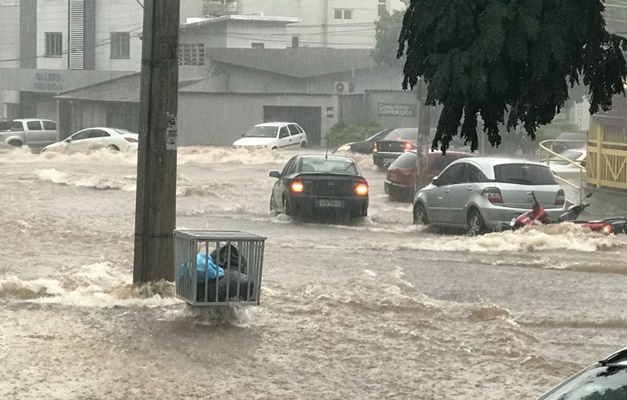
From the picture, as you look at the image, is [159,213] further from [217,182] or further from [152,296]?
[217,182]

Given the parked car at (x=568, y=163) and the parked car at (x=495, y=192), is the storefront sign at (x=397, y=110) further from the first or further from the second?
the parked car at (x=495, y=192)

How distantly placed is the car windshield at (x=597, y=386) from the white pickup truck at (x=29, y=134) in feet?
160

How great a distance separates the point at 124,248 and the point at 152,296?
23.4 ft

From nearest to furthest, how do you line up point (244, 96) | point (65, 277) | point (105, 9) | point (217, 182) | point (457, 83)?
point (457, 83), point (65, 277), point (217, 182), point (244, 96), point (105, 9)

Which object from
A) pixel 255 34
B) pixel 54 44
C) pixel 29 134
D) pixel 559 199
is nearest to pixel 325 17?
pixel 255 34

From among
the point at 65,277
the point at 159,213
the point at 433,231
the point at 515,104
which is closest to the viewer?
the point at 515,104

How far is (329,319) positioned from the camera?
529 inches

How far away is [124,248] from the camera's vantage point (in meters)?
20.4

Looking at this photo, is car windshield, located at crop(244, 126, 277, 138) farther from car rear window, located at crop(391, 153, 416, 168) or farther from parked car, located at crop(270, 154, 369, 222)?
parked car, located at crop(270, 154, 369, 222)

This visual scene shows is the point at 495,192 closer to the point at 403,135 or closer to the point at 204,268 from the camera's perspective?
the point at 204,268

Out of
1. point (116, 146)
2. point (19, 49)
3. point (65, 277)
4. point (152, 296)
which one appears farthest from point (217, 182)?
point (19, 49)

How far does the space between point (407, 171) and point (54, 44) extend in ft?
149

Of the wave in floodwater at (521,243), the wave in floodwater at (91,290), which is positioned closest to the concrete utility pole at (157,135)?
the wave in floodwater at (91,290)

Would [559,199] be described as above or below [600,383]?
below
